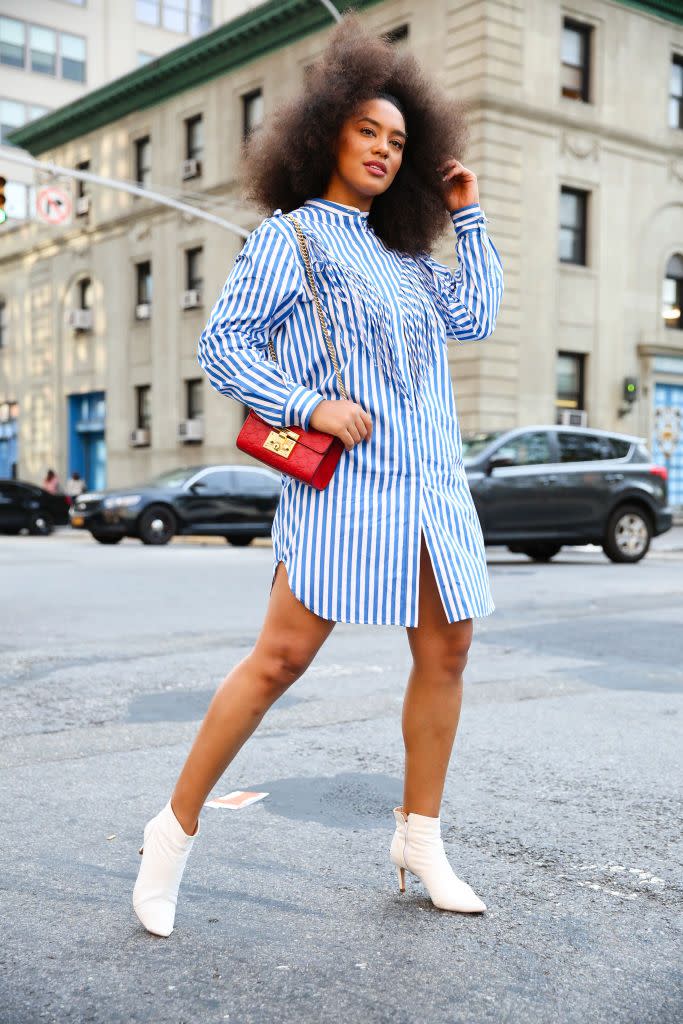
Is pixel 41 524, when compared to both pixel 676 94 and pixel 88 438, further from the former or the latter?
pixel 676 94

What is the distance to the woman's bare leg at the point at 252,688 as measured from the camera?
2.69m

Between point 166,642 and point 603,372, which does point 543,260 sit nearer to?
point 603,372

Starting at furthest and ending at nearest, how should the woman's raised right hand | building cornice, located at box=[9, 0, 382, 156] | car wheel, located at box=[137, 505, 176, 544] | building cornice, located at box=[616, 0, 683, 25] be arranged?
1. building cornice, located at box=[9, 0, 382, 156]
2. building cornice, located at box=[616, 0, 683, 25]
3. car wheel, located at box=[137, 505, 176, 544]
4. the woman's raised right hand

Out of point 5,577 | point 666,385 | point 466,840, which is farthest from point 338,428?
point 666,385

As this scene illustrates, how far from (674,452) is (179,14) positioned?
32089 mm

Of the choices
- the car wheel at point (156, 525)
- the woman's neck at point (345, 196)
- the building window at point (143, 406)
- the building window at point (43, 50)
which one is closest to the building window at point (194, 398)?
the building window at point (143, 406)

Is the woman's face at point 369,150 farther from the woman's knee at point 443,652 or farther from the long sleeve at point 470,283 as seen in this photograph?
the woman's knee at point 443,652

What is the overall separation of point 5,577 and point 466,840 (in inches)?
369

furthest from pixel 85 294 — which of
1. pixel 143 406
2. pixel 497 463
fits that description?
pixel 497 463

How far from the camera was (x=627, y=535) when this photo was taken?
1502 centimetres

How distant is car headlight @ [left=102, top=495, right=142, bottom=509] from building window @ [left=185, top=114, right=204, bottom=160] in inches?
588

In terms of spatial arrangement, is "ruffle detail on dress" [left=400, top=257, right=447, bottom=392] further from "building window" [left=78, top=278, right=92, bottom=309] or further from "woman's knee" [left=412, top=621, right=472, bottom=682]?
"building window" [left=78, top=278, right=92, bottom=309]

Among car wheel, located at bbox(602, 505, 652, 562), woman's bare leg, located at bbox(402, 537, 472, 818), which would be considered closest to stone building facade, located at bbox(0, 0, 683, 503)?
car wheel, located at bbox(602, 505, 652, 562)

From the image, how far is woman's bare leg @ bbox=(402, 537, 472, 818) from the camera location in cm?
274
